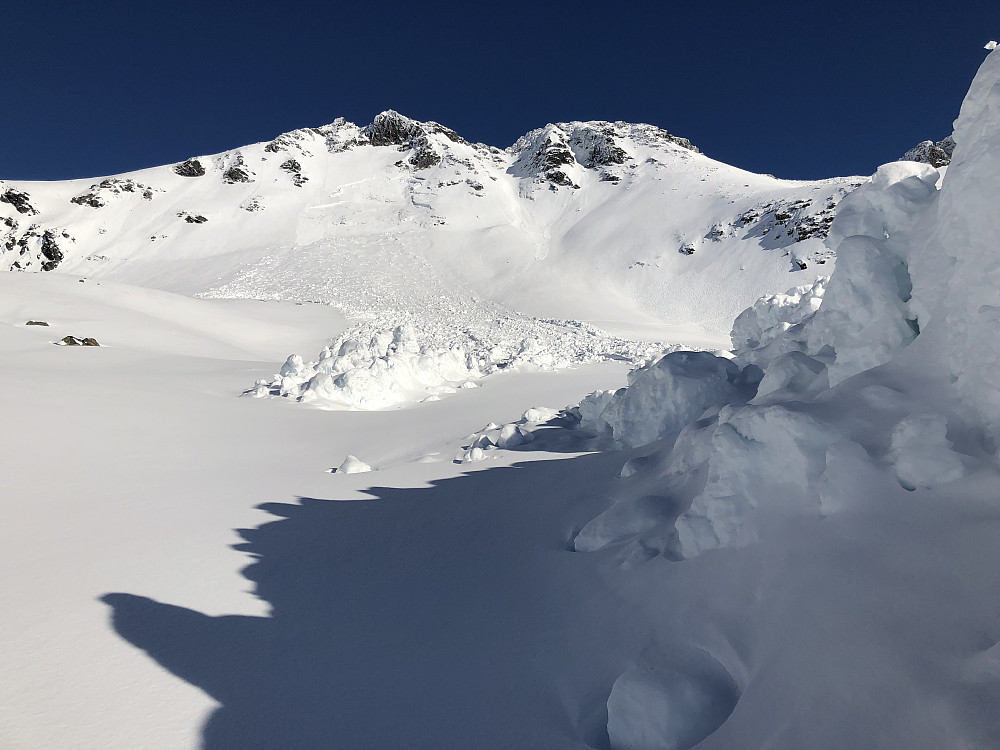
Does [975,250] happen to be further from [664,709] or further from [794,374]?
[664,709]

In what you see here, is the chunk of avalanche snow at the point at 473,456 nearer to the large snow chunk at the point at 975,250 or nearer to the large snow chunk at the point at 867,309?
the large snow chunk at the point at 867,309

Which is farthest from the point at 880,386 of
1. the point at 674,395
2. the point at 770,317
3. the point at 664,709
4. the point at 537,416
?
the point at 770,317

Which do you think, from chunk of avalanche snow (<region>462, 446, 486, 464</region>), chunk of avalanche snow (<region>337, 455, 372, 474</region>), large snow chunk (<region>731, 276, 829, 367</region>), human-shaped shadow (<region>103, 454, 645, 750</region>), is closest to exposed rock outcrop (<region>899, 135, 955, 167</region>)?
large snow chunk (<region>731, 276, 829, 367</region>)

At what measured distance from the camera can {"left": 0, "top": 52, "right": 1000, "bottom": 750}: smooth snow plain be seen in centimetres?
221

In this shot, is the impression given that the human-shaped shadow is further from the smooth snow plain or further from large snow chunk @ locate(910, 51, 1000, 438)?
large snow chunk @ locate(910, 51, 1000, 438)

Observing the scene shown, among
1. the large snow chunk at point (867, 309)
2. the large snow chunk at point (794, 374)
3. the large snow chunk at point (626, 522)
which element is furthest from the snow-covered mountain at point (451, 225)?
the large snow chunk at point (626, 522)

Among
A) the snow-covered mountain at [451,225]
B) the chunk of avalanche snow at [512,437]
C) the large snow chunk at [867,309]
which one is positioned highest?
the snow-covered mountain at [451,225]

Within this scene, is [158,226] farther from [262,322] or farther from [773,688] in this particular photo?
[773,688]

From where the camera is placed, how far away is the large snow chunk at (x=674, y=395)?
6.55 m

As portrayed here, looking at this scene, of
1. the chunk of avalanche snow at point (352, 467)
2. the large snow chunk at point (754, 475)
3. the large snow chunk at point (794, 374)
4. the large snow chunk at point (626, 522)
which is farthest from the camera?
the chunk of avalanche snow at point (352, 467)

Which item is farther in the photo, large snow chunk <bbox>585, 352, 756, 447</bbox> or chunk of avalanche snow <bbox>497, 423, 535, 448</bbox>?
chunk of avalanche snow <bbox>497, 423, 535, 448</bbox>

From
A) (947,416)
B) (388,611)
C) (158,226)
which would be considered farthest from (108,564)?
(158,226)

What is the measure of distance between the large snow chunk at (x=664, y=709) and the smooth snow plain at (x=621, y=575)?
11 mm

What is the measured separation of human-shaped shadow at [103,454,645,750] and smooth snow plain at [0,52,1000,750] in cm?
2
